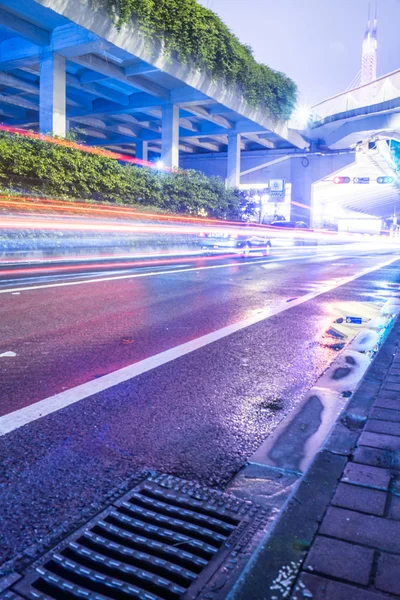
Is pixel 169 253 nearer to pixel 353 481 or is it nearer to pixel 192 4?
pixel 192 4

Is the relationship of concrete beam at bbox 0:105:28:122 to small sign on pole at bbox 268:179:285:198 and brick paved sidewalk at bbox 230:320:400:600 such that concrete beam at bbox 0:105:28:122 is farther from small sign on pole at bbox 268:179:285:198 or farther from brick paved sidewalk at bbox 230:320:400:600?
brick paved sidewalk at bbox 230:320:400:600

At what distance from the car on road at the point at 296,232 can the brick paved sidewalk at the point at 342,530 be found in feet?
96.2

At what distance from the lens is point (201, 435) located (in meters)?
3.12

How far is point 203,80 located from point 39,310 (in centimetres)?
2046

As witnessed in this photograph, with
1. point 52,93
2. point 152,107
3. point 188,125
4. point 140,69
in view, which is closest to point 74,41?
point 52,93

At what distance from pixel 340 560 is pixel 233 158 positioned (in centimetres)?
3212

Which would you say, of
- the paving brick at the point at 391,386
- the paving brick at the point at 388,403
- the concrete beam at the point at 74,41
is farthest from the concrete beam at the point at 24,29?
the paving brick at the point at 388,403

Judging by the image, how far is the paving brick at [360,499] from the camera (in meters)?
2.22

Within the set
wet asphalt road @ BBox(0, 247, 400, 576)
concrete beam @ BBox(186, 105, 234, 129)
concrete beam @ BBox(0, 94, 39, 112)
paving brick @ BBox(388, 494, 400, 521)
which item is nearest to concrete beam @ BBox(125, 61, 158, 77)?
concrete beam @ BBox(186, 105, 234, 129)

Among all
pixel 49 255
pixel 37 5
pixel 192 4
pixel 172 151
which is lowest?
pixel 49 255

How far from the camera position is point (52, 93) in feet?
64.1

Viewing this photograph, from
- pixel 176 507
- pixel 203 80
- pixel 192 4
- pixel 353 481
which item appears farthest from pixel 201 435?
pixel 203 80

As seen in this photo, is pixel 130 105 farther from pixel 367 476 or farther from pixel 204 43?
pixel 367 476

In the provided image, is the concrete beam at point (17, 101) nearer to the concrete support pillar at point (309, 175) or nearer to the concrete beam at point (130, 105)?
the concrete beam at point (130, 105)
